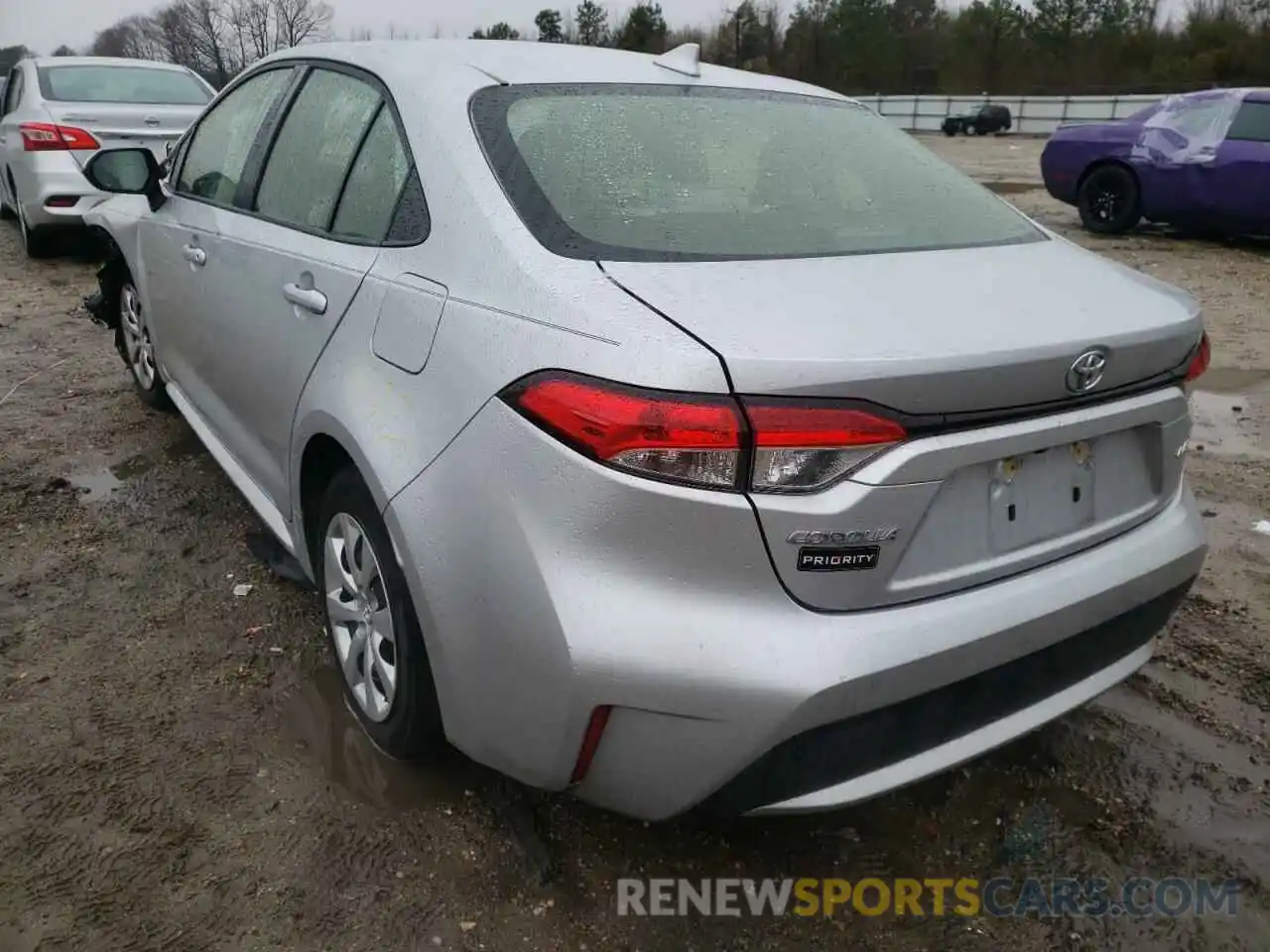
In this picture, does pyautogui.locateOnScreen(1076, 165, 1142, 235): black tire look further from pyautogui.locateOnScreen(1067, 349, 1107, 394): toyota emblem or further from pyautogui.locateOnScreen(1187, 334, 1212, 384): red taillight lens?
pyautogui.locateOnScreen(1067, 349, 1107, 394): toyota emblem

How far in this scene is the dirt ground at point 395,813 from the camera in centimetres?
202

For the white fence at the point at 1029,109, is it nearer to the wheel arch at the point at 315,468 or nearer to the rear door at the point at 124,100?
the rear door at the point at 124,100

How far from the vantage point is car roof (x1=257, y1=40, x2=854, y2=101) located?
2.39 m

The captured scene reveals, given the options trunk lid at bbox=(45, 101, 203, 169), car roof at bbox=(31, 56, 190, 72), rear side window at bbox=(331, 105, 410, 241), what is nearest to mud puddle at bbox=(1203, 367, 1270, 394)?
rear side window at bbox=(331, 105, 410, 241)

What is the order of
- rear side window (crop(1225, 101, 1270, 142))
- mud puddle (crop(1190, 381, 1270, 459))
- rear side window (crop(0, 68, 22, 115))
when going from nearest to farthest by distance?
mud puddle (crop(1190, 381, 1270, 459)) → rear side window (crop(0, 68, 22, 115)) → rear side window (crop(1225, 101, 1270, 142))

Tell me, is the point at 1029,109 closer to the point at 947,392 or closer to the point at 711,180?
the point at 711,180

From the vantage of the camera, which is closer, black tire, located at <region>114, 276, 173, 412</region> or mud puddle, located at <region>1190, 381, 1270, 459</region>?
black tire, located at <region>114, 276, 173, 412</region>

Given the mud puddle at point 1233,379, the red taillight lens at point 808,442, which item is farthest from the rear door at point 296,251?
the mud puddle at point 1233,379

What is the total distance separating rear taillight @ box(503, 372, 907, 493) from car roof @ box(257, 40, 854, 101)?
1.10 metres

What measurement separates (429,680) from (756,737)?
79 cm

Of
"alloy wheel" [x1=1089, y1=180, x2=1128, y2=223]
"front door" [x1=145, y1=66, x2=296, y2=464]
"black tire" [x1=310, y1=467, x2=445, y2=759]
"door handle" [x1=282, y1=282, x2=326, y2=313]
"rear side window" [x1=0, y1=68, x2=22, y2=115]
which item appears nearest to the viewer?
"black tire" [x1=310, y1=467, x2=445, y2=759]

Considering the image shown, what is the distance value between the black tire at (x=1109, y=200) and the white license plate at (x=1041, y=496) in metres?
10.00

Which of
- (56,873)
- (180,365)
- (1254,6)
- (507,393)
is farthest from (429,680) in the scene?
(1254,6)

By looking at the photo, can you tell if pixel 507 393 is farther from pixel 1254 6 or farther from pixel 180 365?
pixel 1254 6
